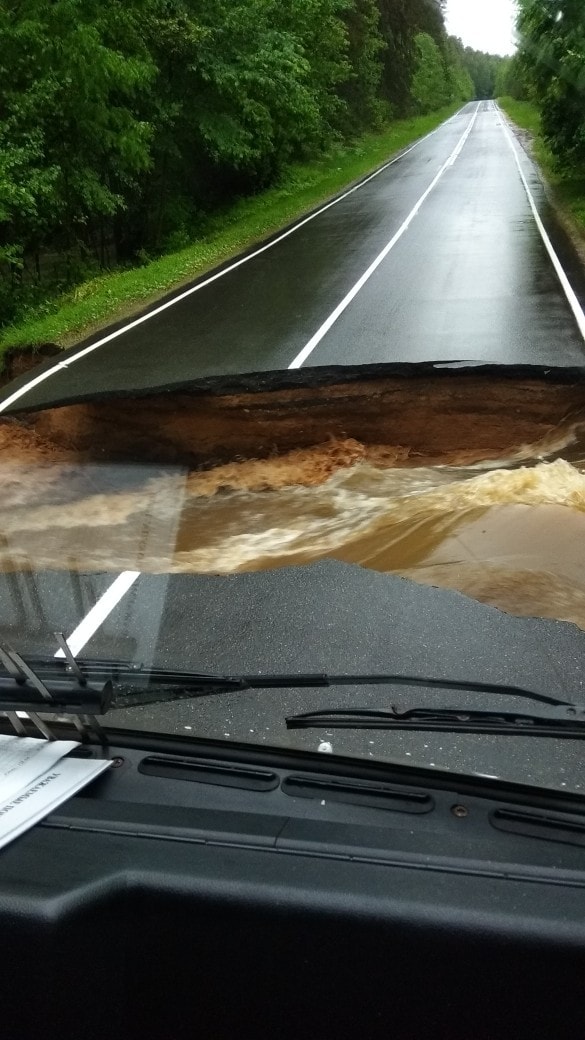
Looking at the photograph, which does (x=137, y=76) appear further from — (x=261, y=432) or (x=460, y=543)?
(x=460, y=543)

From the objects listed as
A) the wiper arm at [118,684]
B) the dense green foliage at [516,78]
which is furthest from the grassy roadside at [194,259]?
the wiper arm at [118,684]

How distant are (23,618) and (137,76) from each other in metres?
18.7

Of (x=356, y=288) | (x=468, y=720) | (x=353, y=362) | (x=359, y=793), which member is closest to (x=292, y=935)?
(x=359, y=793)

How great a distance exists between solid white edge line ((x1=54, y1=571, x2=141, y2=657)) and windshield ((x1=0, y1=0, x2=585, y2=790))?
20mm

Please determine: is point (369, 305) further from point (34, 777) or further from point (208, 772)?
point (34, 777)

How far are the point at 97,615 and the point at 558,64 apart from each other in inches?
765

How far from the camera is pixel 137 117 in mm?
24109

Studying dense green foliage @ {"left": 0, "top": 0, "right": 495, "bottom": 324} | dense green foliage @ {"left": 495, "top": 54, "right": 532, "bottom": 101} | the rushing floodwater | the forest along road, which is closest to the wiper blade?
the rushing floodwater

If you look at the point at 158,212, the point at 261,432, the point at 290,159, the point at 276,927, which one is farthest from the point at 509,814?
the point at 290,159

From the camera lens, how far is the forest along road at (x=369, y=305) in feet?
38.9

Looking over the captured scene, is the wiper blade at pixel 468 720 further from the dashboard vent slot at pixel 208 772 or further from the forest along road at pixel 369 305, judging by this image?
the forest along road at pixel 369 305

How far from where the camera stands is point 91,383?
1184 centimetres

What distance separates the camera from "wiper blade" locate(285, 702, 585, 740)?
7.08 ft

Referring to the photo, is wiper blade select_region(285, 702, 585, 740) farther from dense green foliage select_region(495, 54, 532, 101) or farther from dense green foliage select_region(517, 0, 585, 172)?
dense green foliage select_region(495, 54, 532, 101)
